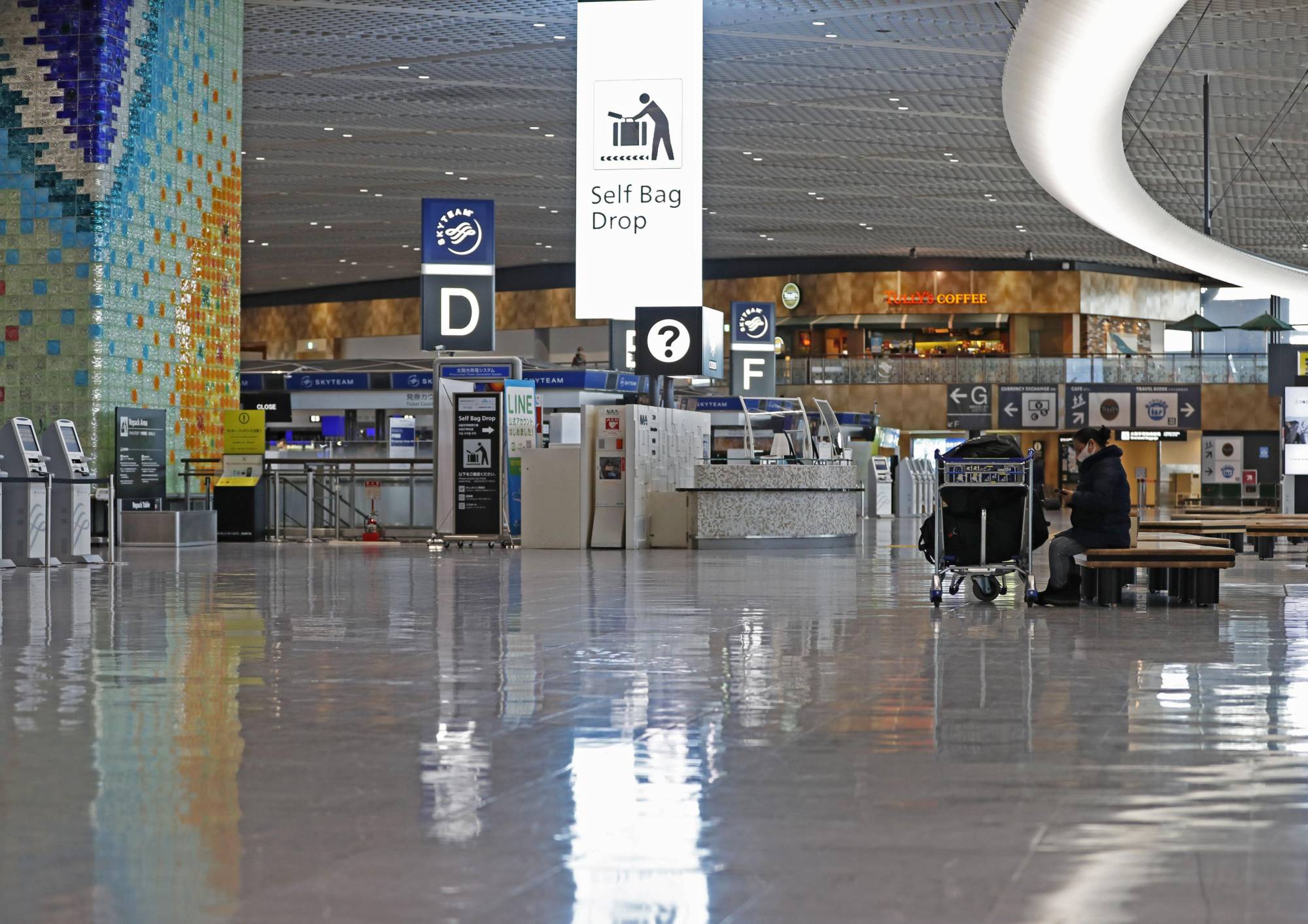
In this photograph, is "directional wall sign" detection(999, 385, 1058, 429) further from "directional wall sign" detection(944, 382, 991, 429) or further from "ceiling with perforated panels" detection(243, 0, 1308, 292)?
"ceiling with perforated panels" detection(243, 0, 1308, 292)

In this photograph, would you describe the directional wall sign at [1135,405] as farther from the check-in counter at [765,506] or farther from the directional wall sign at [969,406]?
the check-in counter at [765,506]

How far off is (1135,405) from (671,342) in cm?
2312

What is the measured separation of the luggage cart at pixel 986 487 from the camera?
9.22 m

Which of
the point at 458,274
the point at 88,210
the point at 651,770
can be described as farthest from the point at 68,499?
the point at 651,770

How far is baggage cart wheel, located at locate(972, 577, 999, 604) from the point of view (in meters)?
9.68

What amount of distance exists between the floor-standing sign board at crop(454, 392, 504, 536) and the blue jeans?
1013cm

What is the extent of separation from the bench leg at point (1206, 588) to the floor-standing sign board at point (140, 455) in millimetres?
10566

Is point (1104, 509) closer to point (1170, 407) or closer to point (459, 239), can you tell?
point (459, 239)

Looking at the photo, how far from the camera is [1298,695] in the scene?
5281mm

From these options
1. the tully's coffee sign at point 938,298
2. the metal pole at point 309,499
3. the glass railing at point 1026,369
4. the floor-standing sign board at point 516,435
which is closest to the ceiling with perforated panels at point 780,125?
the tully's coffee sign at point 938,298

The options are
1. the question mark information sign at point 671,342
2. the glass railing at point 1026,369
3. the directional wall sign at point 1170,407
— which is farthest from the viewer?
the glass railing at point 1026,369

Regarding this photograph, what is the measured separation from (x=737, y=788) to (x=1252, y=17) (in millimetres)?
19938

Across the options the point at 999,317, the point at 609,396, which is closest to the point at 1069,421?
the point at 999,317

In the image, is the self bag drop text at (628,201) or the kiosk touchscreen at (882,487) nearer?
the self bag drop text at (628,201)
